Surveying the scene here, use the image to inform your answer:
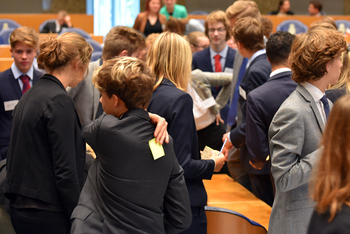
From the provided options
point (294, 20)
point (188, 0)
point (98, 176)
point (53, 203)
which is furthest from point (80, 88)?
point (188, 0)

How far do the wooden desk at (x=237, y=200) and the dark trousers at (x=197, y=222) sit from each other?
2.01 ft

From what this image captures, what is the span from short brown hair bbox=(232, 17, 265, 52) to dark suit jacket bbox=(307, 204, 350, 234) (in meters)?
2.10

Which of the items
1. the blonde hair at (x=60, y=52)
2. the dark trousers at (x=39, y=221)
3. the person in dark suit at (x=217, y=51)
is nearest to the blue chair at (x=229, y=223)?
the dark trousers at (x=39, y=221)

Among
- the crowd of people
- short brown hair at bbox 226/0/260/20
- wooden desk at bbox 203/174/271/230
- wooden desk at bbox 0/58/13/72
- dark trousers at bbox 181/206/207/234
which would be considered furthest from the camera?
wooden desk at bbox 0/58/13/72

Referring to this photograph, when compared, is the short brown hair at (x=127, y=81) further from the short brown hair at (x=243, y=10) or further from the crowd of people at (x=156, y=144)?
the short brown hair at (x=243, y=10)

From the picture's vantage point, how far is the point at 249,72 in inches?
110

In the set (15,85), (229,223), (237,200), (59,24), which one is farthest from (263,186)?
(59,24)

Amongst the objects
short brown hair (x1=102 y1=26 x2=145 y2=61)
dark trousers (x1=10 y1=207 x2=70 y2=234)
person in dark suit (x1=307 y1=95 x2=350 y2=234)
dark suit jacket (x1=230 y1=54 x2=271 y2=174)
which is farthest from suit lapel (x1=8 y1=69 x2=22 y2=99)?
person in dark suit (x1=307 y1=95 x2=350 y2=234)

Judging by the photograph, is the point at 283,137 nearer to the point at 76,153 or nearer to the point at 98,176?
the point at 98,176

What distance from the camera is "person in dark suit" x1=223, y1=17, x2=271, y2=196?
8.89 feet

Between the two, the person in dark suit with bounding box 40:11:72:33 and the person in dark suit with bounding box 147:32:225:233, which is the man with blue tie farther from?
the person in dark suit with bounding box 40:11:72:33

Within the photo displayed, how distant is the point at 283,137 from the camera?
5.24 ft

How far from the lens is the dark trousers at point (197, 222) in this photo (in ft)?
6.17

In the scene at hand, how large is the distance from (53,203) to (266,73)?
1.74 meters
